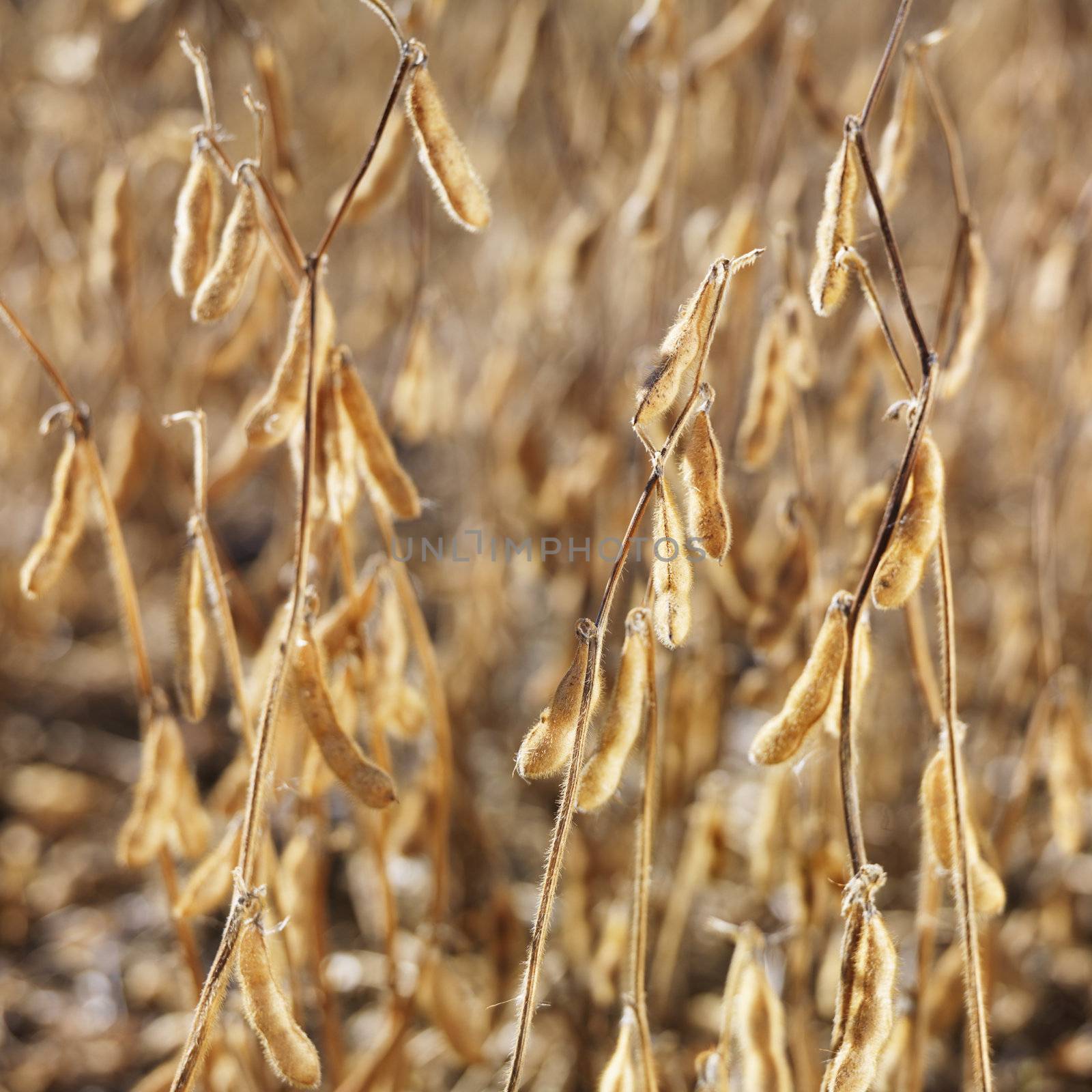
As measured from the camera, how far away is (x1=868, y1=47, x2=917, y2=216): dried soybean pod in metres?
0.91

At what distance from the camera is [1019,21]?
7.21ft

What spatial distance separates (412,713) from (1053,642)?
71 cm

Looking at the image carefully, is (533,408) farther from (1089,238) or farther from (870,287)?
(870,287)

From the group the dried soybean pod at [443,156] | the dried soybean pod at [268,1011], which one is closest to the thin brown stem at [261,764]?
the dried soybean pod at [268,1011]

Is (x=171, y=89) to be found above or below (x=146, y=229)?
above

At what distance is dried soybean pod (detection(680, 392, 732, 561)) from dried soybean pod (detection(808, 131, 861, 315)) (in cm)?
12

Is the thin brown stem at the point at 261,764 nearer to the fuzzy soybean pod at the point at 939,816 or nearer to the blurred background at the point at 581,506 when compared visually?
the blurred background at the point at 581,506

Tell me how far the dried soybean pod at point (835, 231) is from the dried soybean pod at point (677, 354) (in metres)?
0.09

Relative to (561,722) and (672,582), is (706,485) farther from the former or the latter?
(561,722)

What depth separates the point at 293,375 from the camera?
0.80 metres

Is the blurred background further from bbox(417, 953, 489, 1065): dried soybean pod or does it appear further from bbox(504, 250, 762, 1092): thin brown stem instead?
bbox(504, 250, 762, 1092): thin brown stem

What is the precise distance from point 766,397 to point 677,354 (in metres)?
0.34

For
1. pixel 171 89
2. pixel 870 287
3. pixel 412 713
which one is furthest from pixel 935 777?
pixel 171 89

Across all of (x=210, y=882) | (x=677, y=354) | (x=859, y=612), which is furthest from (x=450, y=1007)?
(x=677, y=354)
